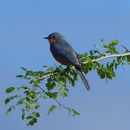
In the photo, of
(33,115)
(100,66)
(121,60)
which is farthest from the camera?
(121,60)

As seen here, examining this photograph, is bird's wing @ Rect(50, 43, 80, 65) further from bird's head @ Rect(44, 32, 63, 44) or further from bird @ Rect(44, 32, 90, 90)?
bird's head @ Rect(44, 32, 63, 44)

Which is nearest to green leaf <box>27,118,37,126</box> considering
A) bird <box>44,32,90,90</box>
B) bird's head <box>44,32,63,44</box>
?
bird <box>44,32,90,90</box>

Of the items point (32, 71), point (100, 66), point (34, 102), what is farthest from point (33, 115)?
point (100, 66)

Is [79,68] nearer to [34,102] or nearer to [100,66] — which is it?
[100,66]

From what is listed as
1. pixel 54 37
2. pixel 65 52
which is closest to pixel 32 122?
pixel 65 52

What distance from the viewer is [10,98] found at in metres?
6.21

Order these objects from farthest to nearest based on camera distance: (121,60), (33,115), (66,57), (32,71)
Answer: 1. (66,57)
2. (121,60)
3. (32,71)
4. (33,115)

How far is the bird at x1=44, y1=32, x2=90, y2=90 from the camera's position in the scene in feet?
26.4

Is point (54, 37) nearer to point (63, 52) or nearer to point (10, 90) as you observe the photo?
point (63, 52)

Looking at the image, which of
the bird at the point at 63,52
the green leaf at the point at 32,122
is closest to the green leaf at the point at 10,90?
the green leaf at the point at 32,122

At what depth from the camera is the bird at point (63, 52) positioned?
8.05 meters

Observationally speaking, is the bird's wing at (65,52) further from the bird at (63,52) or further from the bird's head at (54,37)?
the bird's head at (54,37)

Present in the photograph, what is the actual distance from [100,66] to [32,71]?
1.31 m

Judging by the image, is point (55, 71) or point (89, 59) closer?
point (55, 71)
